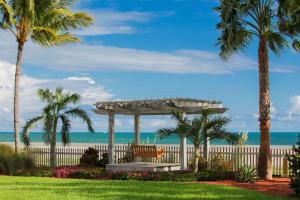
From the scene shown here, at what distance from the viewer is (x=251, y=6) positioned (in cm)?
2258

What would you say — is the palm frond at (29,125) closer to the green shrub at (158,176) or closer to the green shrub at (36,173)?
the green shrub at (36,173)

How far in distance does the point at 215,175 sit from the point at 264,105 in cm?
343

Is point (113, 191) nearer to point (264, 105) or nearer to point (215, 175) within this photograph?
point (215, 175)

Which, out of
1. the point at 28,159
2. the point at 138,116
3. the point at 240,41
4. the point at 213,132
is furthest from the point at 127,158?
the point at 240,41

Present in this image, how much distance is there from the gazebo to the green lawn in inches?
206

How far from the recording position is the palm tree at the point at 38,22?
28859mm

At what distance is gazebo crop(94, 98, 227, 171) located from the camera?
80.8 ft

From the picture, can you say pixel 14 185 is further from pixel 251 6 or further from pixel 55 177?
pixel 251 6

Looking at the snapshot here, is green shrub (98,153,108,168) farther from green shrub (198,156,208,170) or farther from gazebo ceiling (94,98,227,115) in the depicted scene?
green shrub (198,156,208,170)

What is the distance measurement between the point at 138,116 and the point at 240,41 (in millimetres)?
7836

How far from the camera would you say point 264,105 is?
23031 mm

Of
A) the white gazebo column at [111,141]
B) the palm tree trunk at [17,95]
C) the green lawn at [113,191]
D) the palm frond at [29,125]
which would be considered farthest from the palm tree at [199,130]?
the palm tree trunk at [17,95]

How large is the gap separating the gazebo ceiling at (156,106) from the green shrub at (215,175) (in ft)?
10.2

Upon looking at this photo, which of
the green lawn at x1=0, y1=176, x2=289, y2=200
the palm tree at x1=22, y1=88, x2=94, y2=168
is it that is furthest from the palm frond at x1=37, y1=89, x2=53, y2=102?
the green lawn at x1=0, y1=176, x2=289, y2=200
